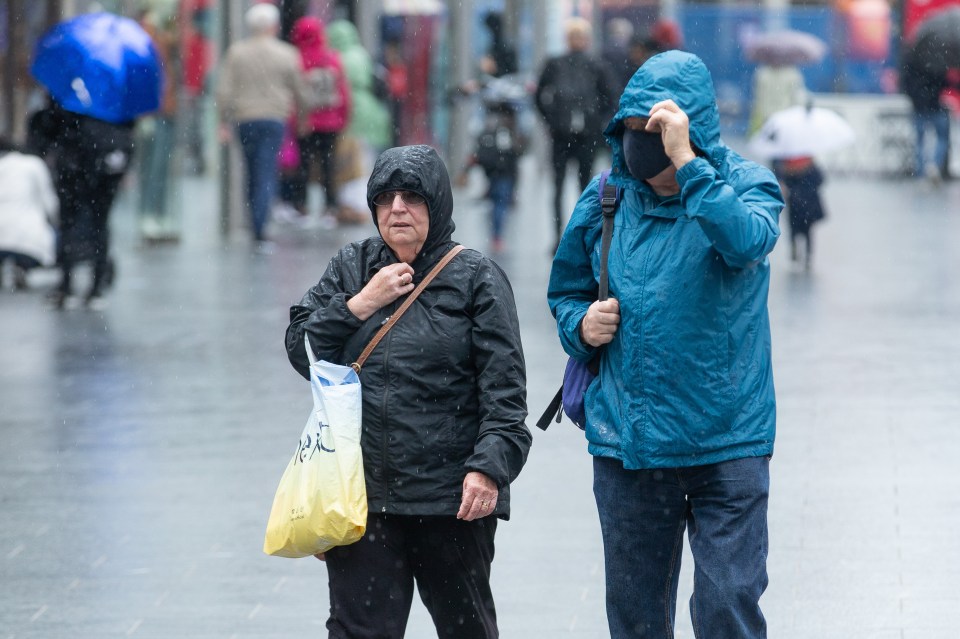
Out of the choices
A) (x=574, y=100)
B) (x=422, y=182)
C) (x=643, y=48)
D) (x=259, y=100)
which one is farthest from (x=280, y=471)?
(x=259, y=100)

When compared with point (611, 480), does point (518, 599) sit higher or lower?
lower

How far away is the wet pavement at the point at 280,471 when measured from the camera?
568 cm

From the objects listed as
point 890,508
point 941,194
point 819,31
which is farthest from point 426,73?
point 890,508

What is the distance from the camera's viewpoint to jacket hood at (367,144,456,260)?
4.17 m

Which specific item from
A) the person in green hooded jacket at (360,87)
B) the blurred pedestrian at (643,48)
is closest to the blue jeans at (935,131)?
the person in green hooded jacket at (360,87)

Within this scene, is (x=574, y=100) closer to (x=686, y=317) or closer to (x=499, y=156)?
(x=499, y=156)

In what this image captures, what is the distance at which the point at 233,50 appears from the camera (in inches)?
647

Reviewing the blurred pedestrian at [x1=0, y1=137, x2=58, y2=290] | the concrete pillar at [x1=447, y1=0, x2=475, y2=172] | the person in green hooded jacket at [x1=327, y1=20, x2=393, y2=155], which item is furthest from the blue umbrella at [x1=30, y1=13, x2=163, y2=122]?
the concrete pillar at [x1=447, y1=0, x2=475, y2=172]

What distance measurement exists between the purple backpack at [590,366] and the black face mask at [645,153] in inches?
5.3

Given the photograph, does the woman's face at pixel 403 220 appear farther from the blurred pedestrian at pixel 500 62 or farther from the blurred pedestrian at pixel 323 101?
the blurred pedestrian at pixel 500 62

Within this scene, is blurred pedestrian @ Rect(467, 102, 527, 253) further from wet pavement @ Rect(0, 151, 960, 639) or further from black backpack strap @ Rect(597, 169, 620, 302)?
black backpack strap @ Rect(597, 169, 620, 302)

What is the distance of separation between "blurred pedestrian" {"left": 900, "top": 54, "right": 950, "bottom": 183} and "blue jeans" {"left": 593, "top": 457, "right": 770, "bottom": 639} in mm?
18880

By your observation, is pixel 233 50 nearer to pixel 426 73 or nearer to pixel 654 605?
pixel 426 73

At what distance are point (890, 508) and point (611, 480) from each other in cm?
293
